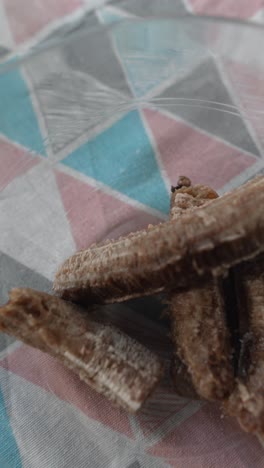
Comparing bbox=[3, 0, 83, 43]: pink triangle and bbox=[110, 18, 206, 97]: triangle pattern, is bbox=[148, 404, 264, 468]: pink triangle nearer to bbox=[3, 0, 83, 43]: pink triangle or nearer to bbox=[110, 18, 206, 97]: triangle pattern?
bbox=[110, 18, 206, 97]: triangle pattern

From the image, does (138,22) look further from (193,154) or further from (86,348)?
(86,348)

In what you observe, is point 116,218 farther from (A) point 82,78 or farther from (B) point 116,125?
(A) point 82,78

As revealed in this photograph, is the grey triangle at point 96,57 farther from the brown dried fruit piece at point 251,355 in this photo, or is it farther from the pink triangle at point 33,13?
→ the brown dried fruit piece at point 251,355

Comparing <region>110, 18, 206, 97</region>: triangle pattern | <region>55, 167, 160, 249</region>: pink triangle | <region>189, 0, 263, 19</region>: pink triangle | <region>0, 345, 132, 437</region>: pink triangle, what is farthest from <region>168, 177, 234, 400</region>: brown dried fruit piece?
<region>189, 0, 263, 19</region>: pink triangle

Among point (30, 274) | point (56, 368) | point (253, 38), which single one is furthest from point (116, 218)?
point (253, 38)

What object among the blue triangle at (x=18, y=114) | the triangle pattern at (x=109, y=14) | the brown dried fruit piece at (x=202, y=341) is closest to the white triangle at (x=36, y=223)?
the blue triangle at (x=18, y=114)

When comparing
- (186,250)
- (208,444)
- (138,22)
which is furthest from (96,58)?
(208,444)
